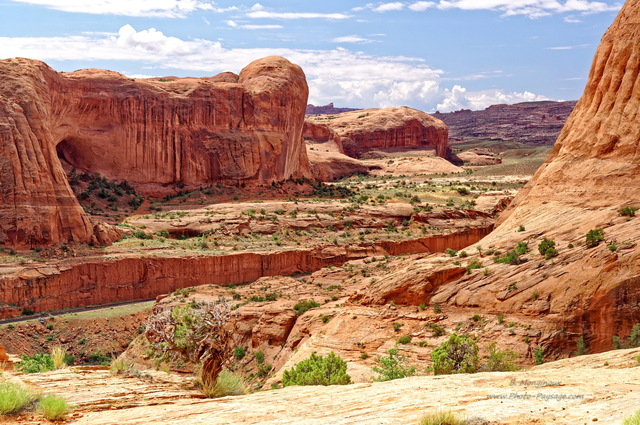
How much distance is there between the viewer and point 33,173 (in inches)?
1490

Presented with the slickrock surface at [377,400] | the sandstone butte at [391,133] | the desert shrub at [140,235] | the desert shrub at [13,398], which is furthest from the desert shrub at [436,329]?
the sandstone butte at [391,133]

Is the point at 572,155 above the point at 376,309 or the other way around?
above

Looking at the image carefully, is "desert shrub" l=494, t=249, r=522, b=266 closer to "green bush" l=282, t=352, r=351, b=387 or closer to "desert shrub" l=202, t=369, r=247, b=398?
"green bush" l=282, t=352, r=351, b=387

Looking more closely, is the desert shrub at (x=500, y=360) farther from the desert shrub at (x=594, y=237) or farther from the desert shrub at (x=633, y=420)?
the desert shrub at (x=633, y=420)

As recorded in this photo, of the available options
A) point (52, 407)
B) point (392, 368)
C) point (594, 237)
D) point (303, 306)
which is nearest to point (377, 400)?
point (52, 407)

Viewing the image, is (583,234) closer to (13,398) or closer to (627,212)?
(627,212)

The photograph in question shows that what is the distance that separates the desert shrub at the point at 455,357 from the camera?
1764cm

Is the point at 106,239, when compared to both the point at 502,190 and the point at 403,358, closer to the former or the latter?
the point at 403,358

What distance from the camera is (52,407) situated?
10.4m

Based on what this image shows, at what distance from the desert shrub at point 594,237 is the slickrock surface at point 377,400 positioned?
8.32 m

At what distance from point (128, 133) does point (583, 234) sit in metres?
40.3

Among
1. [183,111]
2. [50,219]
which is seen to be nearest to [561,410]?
[50,219]

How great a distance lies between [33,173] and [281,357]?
68.6 feet

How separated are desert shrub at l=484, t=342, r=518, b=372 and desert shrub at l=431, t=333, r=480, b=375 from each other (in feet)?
1.28
